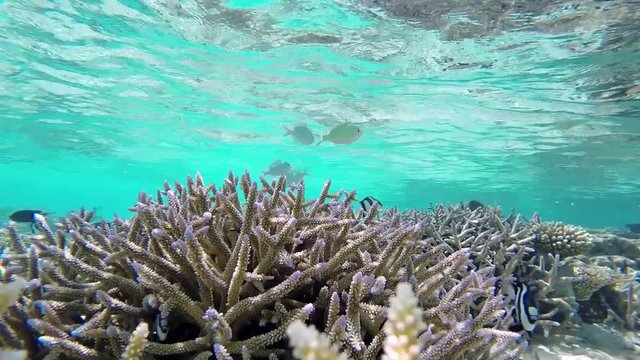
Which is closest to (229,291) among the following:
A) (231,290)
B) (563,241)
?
(231,290)

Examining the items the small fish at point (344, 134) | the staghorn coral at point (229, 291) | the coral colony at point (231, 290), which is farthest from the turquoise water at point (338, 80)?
the small fish at point (344, 134)

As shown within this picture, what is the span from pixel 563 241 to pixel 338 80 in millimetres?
13025

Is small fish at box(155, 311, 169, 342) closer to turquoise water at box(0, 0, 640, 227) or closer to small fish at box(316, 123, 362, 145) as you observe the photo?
turquoise water at box(0, 0, 640, 227)

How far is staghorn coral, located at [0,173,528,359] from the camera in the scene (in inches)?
76.8

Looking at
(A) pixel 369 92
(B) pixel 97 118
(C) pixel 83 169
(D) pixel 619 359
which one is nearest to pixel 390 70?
(A) pixel 369 92

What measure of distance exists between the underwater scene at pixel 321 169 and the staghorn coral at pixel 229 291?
0.05 ft

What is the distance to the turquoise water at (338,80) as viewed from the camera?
12.0m

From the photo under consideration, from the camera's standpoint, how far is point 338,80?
17531mm

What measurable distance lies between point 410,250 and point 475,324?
63cm

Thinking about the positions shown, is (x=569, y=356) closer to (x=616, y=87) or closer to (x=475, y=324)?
(x=475, y=324)

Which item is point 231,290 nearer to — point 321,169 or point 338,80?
point 338,80

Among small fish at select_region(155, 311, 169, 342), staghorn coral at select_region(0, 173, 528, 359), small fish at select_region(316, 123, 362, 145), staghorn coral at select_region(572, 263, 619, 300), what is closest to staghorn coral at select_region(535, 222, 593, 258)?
staghorn coral at select_region(572, 263, 619, 300)

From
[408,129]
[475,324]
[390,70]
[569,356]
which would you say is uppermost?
[390,70]

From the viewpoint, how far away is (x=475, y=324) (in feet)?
7.13
